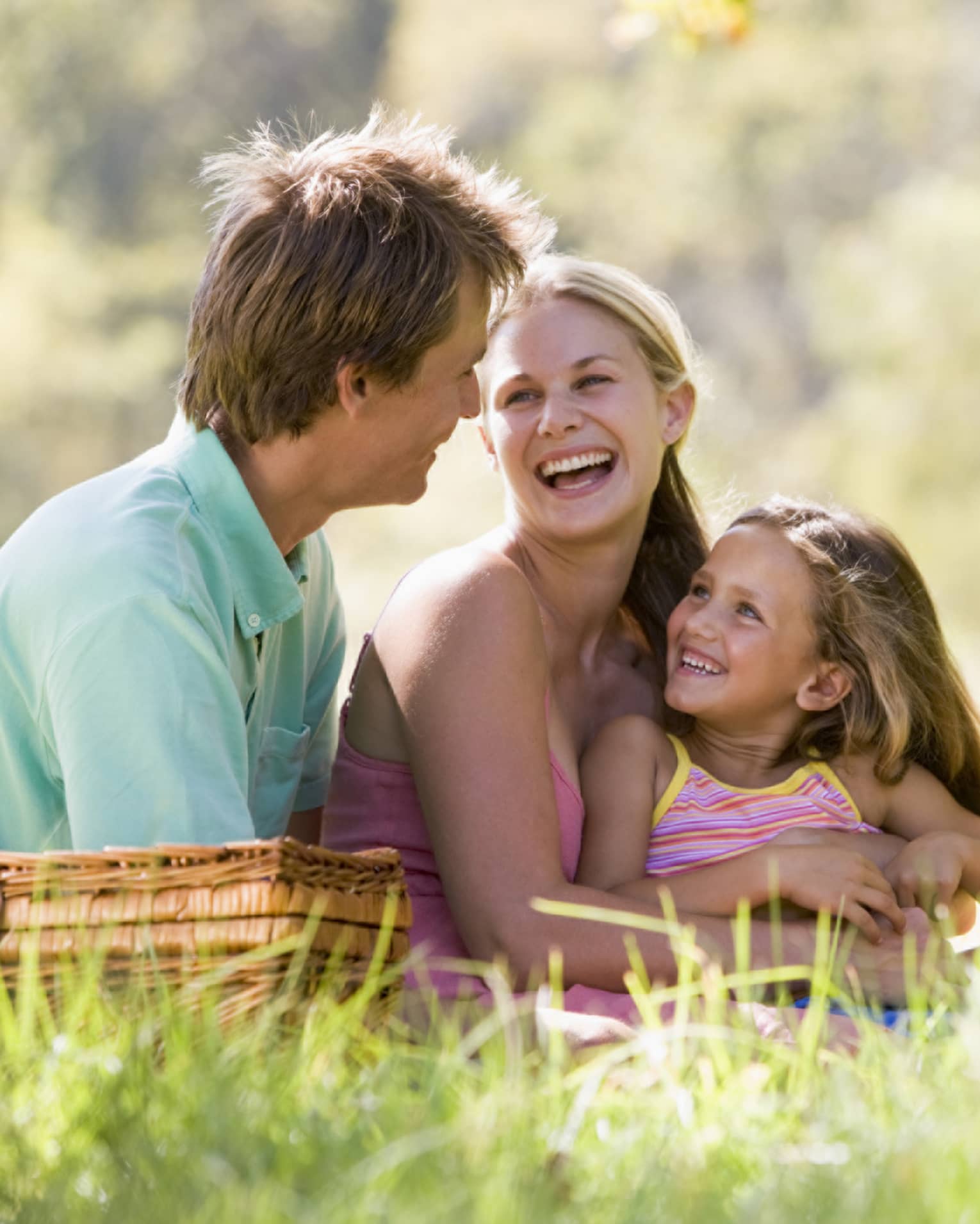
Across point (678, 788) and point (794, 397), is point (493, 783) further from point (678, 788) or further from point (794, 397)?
point (794, 397)

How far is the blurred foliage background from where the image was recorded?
2267 centimetres

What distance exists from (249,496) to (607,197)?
26.6 m

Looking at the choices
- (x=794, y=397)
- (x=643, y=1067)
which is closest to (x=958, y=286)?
(x=794, y=397)

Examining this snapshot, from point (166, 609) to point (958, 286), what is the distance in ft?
68.0

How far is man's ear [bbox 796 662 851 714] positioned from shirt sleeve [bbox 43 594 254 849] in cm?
139

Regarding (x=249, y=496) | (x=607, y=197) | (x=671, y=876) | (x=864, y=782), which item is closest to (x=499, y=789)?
(x=671, y=876)

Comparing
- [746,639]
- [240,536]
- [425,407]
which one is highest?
[425,407]

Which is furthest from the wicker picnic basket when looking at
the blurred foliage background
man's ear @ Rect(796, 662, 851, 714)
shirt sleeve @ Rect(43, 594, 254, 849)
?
the blurred foliage background

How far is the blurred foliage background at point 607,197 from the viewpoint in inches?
893

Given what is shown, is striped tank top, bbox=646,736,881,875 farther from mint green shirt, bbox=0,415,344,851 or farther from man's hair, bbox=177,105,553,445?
man's hair, bbox=177,105,553,445

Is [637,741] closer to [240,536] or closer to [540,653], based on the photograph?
[540,653]

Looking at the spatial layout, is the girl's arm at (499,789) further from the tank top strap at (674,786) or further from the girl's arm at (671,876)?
Result: the tank top strap at (674,786)

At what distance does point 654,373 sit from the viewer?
133 inches

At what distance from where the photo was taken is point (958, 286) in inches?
845
